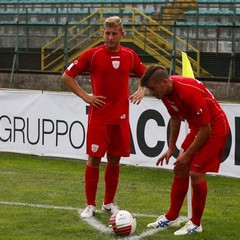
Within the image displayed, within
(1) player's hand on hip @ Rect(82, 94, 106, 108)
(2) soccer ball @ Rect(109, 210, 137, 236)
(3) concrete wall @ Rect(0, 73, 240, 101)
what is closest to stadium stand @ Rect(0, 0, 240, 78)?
(3) concrete wall @ Rect(0, 73, 240, 101)

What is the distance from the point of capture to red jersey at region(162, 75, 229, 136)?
7.55m

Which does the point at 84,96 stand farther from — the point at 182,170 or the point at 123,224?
the point at 123,224

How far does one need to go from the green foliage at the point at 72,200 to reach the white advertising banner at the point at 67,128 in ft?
0.65

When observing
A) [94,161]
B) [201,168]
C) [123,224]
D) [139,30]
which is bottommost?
[123,224]

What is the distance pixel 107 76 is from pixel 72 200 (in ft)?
6.30

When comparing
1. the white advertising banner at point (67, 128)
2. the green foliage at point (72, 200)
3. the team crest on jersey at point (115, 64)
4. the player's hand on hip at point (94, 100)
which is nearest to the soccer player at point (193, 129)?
the green foliage at point (72, 200)

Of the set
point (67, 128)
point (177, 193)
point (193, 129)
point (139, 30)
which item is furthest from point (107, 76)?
point (139, 30)

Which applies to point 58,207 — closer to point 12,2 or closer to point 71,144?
point 71,144

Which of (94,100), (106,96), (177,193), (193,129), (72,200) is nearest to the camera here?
(193,129)

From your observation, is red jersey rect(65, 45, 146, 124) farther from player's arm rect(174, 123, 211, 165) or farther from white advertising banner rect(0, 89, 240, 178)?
white advertising banner rect(0, 89, 240, 178)

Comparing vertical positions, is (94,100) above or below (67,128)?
above

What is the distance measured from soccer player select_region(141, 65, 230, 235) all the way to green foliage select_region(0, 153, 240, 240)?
0.42m

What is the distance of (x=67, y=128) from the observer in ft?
45.1

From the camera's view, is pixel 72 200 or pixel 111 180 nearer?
pixel 111 180
